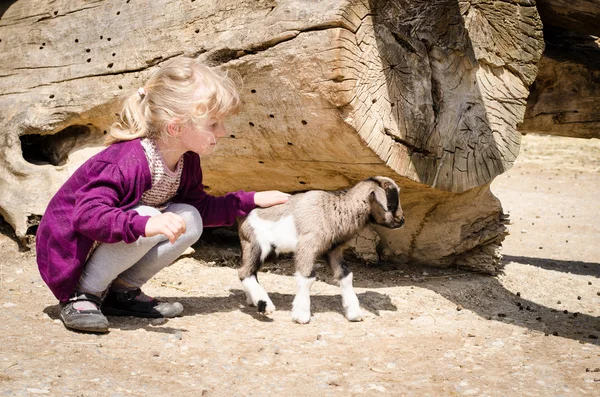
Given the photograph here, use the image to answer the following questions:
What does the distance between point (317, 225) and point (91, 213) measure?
1.47m

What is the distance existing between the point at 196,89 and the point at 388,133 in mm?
1309

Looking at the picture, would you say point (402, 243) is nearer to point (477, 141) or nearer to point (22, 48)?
point (477, 141)

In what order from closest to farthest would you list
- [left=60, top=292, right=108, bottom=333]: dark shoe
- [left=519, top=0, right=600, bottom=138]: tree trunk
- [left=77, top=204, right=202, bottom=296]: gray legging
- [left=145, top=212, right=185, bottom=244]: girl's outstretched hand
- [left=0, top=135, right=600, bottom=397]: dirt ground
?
1. [left=0, top=135, right=600, bottom=397]: dirt ground
2. [left=145, top=212, right=185, bottom=244]: girl's outstretched hand
3. [left=60, top=292, right=108, bottom=333]: dark shoe
4. [left=77, top=204, right=202, bottom=296]: gray legging
5. [left=519, top=0, right=600, bottom=138]: tree trunk

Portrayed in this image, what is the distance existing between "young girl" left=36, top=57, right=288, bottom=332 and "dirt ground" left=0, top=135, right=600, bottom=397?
0.28 m

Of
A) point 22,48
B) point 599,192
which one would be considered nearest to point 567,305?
point 22,48

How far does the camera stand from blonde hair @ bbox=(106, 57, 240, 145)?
3.65 meters

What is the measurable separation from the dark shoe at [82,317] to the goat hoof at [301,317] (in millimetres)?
1123

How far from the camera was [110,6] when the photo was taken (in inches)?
209

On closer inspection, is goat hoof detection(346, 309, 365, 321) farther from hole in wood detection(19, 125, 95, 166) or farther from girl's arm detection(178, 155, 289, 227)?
hole in wood detection(19, 125, 95, 166)

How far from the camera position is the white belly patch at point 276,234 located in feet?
14.0

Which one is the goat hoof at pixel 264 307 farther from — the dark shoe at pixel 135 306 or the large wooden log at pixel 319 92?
the large wooden log at pixel 319 92

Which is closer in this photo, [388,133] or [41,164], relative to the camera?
[388,133]

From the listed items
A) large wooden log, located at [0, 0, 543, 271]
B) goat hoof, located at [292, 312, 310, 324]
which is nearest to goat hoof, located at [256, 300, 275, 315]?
goat hoof, located at [292, 312, 310, 324]

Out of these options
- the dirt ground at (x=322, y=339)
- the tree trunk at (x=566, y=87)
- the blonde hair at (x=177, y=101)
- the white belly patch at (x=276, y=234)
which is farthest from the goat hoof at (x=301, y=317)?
the tree trunk at (x=566, y=87)
